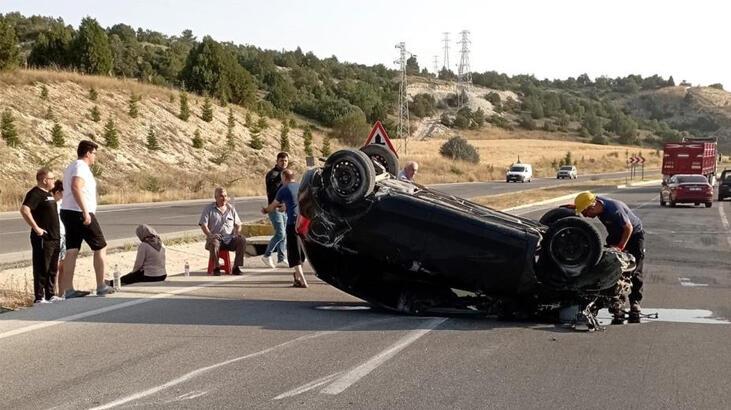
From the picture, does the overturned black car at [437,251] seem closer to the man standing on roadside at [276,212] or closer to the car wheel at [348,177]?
the car wheel at [348,177]

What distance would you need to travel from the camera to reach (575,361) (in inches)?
292

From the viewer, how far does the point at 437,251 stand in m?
9.02

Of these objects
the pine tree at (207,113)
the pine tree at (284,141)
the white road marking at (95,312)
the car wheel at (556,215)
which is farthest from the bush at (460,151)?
the car wheel at (556,215)

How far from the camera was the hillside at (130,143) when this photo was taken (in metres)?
38.4

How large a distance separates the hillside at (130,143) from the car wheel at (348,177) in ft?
79.1

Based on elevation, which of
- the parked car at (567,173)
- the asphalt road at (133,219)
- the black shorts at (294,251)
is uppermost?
the black shorts at (294,251)

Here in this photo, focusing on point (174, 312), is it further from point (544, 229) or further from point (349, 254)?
point (544, 229)

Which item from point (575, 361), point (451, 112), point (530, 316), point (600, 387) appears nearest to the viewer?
point (600, 387)

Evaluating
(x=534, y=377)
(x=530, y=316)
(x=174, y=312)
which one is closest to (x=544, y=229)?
(x=530, y=316)

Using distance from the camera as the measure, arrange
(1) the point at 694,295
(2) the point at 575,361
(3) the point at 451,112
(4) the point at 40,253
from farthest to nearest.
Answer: (3) the point at 451,112, (1) the point at 694,295, (4) the point at 40,253, (2) the point at 575,361

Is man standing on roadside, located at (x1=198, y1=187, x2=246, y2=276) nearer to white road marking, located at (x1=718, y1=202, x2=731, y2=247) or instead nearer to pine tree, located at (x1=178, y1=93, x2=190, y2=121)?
→ white road marking, located at (x1=718, y1=202, x2=731, y2=247)

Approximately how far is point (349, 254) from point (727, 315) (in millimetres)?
4307

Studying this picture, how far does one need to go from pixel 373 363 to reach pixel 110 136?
39.1 m

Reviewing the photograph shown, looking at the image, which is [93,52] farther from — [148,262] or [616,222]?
[616,222]
